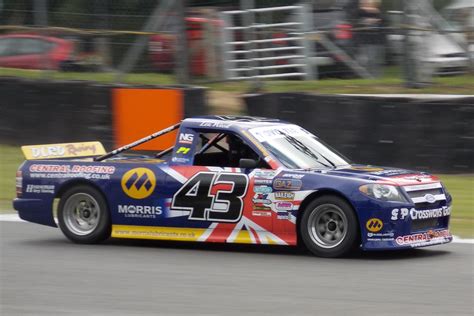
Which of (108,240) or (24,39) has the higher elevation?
(24,39)

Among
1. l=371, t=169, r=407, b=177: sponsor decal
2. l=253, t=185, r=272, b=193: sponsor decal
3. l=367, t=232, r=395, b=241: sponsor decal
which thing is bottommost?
l=367, t=232, r=395, b=241: sponsor decal

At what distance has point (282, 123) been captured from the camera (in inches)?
408

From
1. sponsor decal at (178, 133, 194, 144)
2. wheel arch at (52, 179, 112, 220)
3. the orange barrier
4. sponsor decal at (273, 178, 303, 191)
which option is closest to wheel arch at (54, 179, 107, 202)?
wheel arch at (52, 179, 112, 220)

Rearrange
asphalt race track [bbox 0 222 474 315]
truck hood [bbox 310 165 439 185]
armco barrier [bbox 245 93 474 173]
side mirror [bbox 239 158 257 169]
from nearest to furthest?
asphalt race track [bbox 0 222 474 315]
truck hood [bbox 310 165 439 185]
side mirror [bbox 239 158 257 169]
armco barrier [bbox 245 93 474 173]

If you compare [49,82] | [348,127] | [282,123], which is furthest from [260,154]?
[49,82]

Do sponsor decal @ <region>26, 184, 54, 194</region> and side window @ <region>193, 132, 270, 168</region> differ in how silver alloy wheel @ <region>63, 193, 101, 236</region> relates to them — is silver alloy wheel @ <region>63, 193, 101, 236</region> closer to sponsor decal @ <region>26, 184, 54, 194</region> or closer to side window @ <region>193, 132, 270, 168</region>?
sponsor decal @ <region>26, 184, 54, 194</region>

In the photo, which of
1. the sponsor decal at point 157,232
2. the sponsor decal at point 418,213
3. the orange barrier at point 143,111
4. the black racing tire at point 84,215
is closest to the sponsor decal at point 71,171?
the black racing tire at point 84,215

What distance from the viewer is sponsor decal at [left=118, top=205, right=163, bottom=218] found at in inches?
386

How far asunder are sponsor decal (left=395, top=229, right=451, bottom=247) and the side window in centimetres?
178

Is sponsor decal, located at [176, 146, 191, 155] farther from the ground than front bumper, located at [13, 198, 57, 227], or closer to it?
farther from the ground

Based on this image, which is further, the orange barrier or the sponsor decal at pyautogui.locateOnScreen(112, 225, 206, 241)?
the orange barrier

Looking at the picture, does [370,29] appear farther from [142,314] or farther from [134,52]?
[142,314]

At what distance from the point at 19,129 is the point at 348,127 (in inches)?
234

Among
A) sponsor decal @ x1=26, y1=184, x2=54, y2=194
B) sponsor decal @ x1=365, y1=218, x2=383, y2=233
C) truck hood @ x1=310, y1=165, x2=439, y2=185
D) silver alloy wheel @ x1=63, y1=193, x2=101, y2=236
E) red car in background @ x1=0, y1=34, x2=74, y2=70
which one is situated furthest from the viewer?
red car in background @ x1=0, y1=34, x2=74, y2=70
